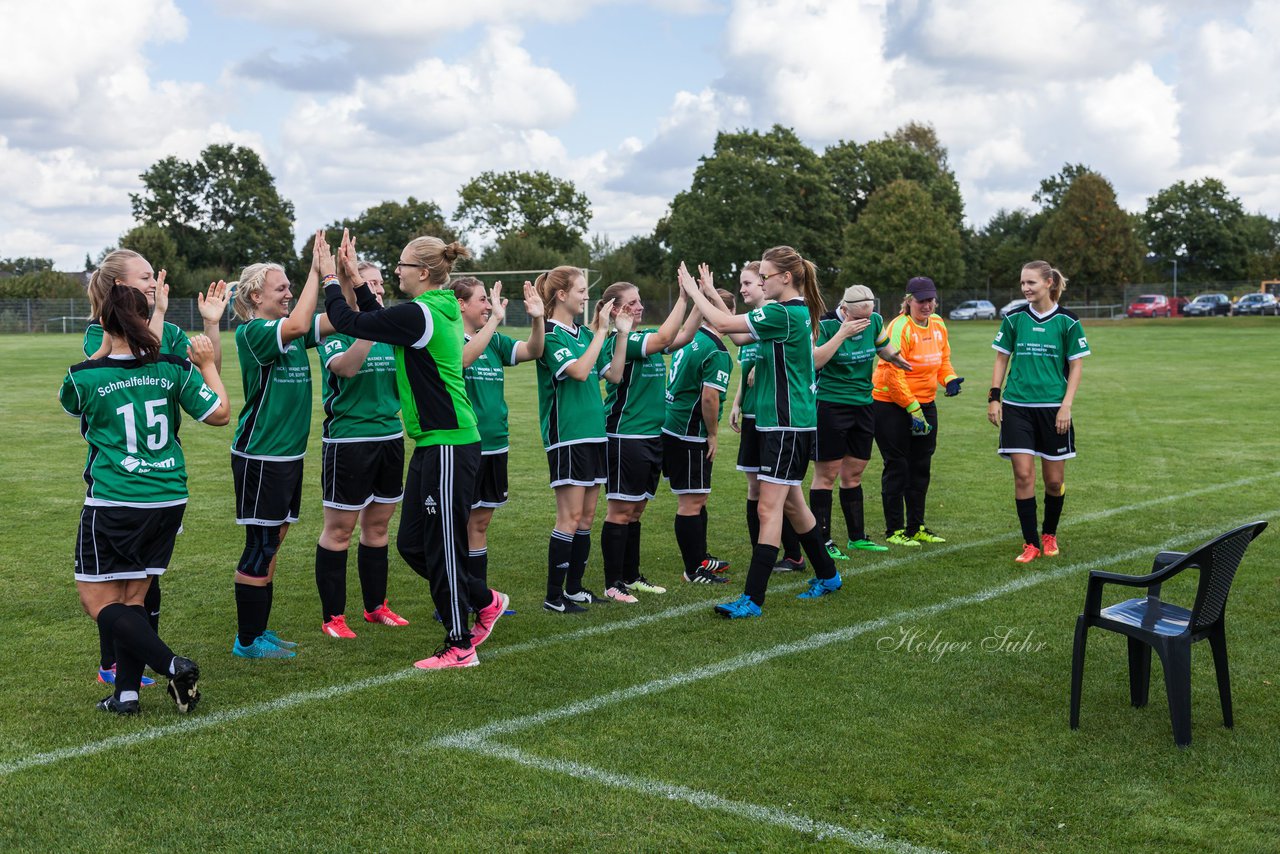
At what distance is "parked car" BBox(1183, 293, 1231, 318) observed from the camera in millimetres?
59406

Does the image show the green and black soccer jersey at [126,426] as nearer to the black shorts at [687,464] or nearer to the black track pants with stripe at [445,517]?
the black track pants with stripe at [445,517]

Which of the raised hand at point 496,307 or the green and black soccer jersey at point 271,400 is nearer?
the green and black soccer jersey at point 271,400

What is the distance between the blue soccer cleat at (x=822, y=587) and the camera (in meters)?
7.30

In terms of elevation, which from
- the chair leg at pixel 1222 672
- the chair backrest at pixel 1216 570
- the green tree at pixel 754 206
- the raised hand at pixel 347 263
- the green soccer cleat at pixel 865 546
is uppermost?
the green tree at pixel 754 206

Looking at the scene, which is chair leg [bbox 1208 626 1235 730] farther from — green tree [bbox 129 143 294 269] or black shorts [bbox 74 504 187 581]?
green tree [bbox 129 143 294 269]

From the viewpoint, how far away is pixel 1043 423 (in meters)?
8.35

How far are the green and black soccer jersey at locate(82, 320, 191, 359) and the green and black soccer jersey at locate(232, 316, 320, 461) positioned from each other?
0.27 meters

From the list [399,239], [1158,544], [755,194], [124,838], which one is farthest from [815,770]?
[399,239]

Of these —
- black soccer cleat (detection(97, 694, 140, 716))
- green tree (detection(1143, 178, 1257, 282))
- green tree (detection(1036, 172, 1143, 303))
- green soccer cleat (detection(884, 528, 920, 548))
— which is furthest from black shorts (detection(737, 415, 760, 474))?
green tree (detection(1143, 178, 1257, 282))

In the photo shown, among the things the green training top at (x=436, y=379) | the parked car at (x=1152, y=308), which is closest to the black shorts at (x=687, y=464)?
the green training top at (x=436, y=379)

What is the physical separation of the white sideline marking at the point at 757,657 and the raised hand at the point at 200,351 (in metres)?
2.02

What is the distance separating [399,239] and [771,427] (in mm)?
86536

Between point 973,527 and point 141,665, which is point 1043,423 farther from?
point 141,665

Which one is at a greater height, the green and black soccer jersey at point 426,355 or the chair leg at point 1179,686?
the green and black soccer jersey at point 426,355
